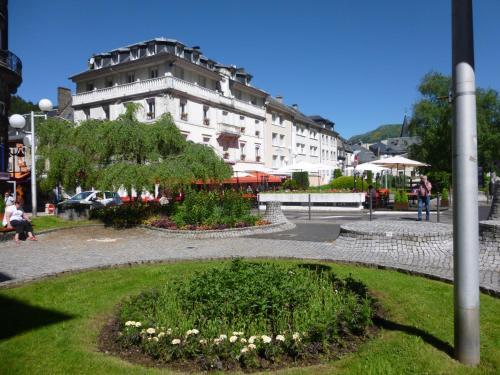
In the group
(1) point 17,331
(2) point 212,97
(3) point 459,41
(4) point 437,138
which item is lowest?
(1) point 17,331

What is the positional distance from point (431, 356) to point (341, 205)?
21858mm

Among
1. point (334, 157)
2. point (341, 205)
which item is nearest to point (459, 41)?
→ point (341, 205)

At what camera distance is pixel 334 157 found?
251ft

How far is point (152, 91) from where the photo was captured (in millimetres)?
37188

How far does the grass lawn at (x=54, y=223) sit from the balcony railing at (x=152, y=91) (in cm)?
2046

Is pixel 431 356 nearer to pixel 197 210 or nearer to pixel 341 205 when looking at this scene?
pixel 197 210

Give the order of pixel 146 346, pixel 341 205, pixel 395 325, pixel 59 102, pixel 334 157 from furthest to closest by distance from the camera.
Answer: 1. pixel 334 157
2. pixel 59 102
3. pixel 341 205
4. pixel 395 325
5. pixel 146 346

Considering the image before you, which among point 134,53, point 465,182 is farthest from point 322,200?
point 134,53

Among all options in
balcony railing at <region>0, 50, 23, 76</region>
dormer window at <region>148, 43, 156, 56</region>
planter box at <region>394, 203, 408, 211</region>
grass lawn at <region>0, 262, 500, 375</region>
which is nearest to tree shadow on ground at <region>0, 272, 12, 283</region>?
grass lawn at <region>0, 262, 500, 375</region>

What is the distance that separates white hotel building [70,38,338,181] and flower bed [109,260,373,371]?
2668 centimetres

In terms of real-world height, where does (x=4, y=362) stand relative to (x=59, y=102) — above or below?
below

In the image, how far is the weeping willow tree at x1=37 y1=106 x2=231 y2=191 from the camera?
16234mm

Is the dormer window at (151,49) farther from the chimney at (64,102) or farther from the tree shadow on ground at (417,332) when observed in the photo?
the tree shadow on ground at (417,332)

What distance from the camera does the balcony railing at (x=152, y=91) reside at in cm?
3681
